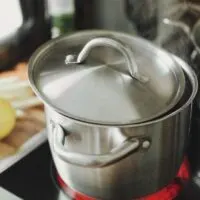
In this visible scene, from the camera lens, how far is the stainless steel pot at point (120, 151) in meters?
0.56

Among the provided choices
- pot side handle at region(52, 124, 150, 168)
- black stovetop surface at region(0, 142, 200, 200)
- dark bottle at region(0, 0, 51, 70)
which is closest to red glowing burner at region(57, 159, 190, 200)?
black stovetop surface at region(0, 142, 200, 200)

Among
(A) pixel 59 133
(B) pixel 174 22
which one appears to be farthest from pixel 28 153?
(B) pixel 174 22

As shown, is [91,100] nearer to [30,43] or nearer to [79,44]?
[79,44]

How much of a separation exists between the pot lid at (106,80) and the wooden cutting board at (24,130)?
18 centimetres

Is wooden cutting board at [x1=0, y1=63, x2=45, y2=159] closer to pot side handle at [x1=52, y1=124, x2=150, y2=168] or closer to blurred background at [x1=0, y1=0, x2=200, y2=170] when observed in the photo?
blurred background at [x1=0, y1=0, x2=200, y2=170]

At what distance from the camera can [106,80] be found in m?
0.62

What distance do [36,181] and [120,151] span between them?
0.21m

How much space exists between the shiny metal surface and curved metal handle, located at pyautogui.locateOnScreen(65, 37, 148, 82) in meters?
0.07

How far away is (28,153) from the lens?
757mm

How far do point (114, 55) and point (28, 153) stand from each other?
0.22 meters

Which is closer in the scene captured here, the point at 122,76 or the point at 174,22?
the point at 122,76

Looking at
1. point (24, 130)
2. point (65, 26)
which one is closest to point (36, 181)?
point (24, 130)

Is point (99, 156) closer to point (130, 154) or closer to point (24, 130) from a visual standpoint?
point (130, 154)

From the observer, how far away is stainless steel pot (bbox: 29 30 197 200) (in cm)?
56
